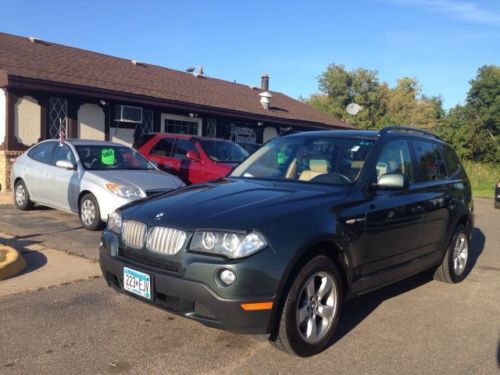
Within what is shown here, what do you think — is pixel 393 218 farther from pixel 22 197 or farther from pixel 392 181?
pixel 22 197

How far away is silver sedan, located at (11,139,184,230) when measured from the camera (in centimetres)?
781

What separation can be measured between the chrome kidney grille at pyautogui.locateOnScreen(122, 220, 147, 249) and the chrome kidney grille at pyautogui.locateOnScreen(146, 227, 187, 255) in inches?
3.4

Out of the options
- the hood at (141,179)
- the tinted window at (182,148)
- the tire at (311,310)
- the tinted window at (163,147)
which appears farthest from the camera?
the tinted window at (163,147)

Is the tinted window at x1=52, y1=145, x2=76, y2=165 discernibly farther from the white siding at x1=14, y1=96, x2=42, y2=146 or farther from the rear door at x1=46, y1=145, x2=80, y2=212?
the white siding at x1=14, y1=96, x2=42, y2=146

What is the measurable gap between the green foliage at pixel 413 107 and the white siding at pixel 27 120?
2458 cm

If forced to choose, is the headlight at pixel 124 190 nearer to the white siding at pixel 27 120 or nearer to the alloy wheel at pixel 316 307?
the alloy wheel at pixel 316 307

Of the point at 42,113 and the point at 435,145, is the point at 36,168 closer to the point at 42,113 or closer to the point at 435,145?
the point at 42,113

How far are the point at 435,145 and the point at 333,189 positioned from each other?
92.0 inches

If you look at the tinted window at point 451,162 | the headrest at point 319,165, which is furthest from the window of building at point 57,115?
the tinted window at point 451,162

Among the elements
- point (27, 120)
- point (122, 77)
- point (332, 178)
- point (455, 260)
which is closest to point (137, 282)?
point (332, 178)

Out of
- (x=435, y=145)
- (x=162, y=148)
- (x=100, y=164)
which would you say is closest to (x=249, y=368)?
(x=435, y=145)

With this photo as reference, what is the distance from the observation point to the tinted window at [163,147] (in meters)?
11.8

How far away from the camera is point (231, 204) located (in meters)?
3.83

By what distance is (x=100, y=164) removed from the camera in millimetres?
8727
